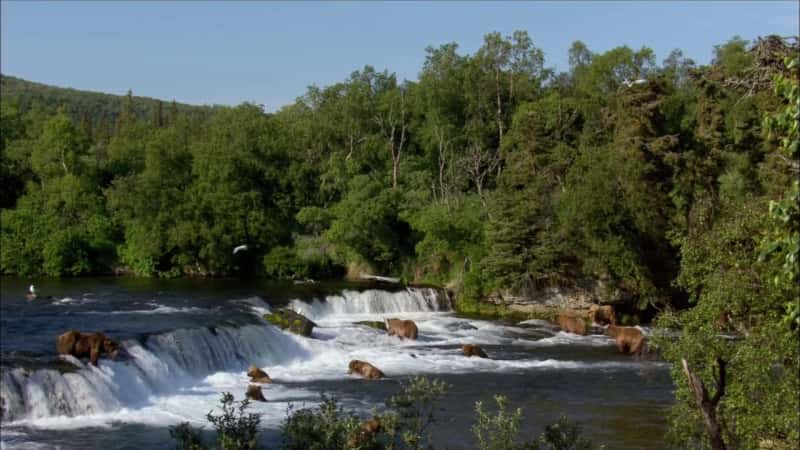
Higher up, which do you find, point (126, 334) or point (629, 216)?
point (629, 216)

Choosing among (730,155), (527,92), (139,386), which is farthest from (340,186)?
(139,386)

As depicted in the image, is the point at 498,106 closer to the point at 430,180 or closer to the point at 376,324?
the point at 430,180

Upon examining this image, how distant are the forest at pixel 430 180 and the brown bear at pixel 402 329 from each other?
7.66 metres

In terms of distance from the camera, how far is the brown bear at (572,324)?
33.2 meters

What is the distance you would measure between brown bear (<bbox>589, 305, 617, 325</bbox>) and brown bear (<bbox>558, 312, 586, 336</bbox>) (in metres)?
1.42

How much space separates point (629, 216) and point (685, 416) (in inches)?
1017

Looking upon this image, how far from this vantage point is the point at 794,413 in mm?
8969

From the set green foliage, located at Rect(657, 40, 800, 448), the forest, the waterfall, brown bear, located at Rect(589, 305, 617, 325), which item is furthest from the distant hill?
green foliage, located at Rect(657, 40, 800, 448)

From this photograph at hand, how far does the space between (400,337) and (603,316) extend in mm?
9274

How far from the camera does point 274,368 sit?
87.1 feet

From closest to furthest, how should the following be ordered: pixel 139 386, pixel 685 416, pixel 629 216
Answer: pixel 685 416
pixel 139 386
pixel 629 216

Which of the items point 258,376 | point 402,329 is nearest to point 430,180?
point 402,329

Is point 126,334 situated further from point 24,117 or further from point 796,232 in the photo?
point 24,117

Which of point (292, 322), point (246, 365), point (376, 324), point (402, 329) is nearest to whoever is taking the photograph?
point (246, 365)
